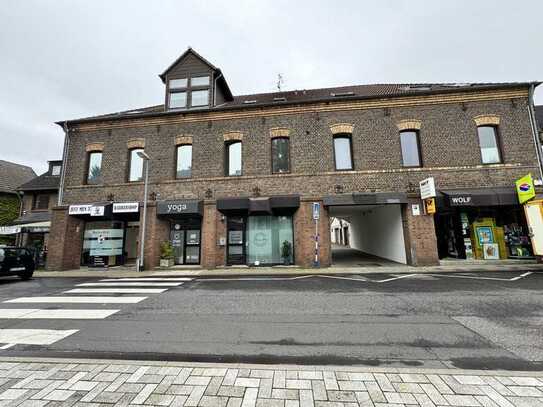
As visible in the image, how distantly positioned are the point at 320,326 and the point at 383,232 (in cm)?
1220

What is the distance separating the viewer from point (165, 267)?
12445 mm

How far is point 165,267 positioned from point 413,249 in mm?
11799

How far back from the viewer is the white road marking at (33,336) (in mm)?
4004

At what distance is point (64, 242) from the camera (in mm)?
12906

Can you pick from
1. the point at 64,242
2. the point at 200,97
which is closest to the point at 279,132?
the point at 200,97

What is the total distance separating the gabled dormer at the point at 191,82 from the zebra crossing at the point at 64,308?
1036 centimetres

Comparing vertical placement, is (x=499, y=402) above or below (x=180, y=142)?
below

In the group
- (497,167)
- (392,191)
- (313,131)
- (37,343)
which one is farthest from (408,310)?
(497,167)

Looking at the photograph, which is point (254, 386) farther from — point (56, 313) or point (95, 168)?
point (95, 168)

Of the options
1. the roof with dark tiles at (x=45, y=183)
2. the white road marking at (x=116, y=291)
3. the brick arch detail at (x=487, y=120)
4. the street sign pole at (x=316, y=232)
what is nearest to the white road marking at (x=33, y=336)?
the white road marking at (x=116, y=291)

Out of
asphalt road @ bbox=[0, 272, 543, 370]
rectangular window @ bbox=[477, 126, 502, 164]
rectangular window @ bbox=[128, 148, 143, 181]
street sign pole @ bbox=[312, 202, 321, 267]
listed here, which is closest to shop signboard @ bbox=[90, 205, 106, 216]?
rectangular window @ bbox=[128, 148, 143, 181]

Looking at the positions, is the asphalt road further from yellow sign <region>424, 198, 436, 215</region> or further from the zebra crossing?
yellow sign <region>424, 198, 436, 215</region>

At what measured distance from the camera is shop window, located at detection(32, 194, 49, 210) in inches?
760

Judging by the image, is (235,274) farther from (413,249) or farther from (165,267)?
(413,249)
